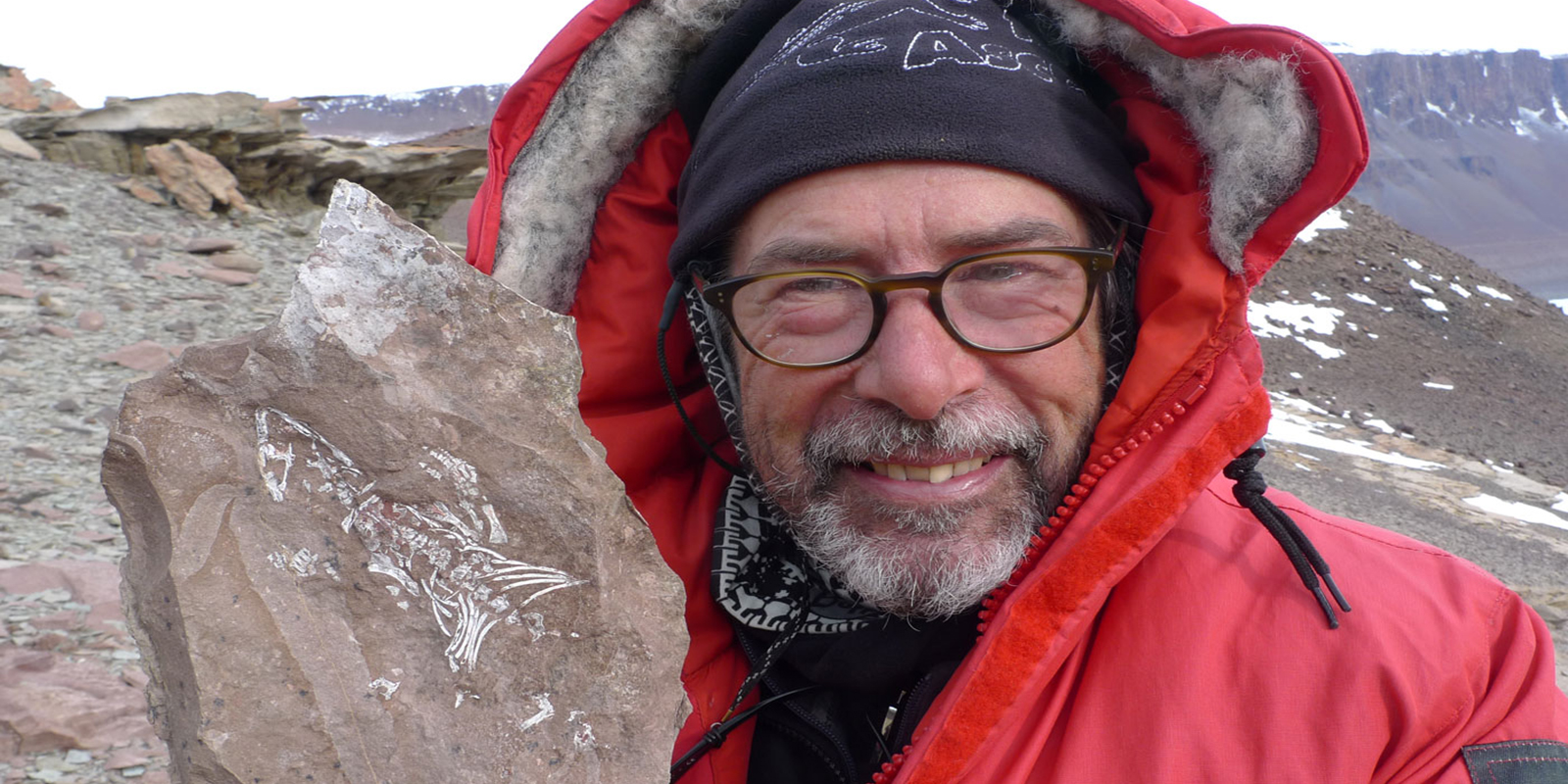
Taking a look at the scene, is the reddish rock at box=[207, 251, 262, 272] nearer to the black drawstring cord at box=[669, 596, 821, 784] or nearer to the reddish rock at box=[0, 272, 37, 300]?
the reddish rock at box=[0, 272, 37, 300]

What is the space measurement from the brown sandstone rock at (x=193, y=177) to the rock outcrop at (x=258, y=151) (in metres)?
0.07

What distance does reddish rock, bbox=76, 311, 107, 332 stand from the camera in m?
5.58

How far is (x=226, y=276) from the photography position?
22.7 feet

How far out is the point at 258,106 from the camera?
395 inches

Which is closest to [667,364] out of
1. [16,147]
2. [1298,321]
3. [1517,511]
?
[16,147]

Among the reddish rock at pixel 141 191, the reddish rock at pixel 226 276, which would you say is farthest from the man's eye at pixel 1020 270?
the reddish rock at pixel 141 191

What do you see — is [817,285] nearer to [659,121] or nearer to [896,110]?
[896,110]

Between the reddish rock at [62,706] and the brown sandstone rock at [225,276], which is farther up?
the reddish rock at [62,706]

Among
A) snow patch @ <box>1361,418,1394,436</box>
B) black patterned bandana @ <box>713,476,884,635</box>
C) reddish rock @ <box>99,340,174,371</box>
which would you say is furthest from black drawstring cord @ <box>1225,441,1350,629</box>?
snow patch @ <box>1361,418,1394,436</box>

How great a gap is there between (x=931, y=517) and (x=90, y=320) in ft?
18.5

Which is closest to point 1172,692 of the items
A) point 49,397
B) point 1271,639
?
point 1271,639

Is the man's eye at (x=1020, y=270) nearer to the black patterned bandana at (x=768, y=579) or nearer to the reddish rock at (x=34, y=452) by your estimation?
the black patterned bandana at (x=768, y=579)

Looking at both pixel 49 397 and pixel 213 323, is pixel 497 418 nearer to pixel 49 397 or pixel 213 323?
pixel 49 397

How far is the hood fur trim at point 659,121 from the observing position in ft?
4.92
